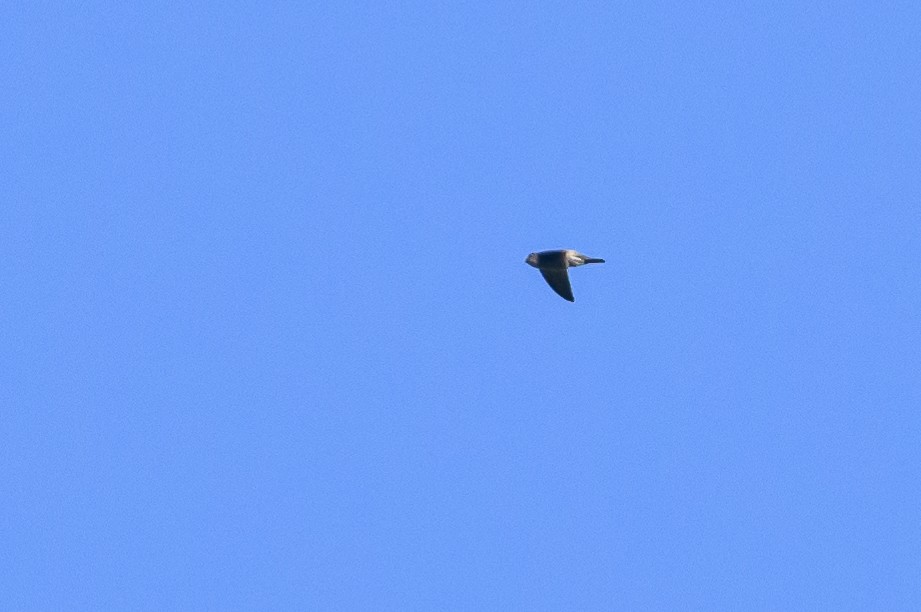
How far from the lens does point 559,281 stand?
86.9 m

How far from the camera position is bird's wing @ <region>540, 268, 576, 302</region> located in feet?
284

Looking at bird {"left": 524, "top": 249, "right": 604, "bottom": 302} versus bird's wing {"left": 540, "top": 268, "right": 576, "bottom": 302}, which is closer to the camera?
bird {"left": 524, "top": 249, "right": 604, "bottom": 302}

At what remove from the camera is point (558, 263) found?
85.8 metres

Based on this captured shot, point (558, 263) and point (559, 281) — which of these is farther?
point (559, 281)

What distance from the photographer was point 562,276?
8669cm

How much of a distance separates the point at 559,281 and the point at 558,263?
139 cm

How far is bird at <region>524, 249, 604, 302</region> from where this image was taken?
85438 mm

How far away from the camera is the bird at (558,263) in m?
85.4

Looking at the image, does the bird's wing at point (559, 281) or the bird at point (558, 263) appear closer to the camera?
the bird at point (558, 263)

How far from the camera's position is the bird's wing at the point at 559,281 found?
86562 mm
